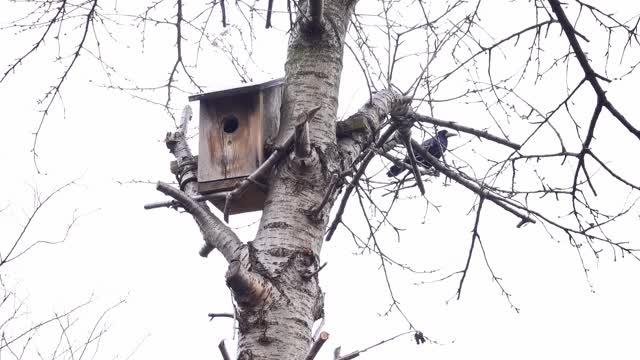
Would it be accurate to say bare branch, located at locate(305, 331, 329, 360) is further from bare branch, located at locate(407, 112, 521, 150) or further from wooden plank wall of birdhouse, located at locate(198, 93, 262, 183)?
bare branch, located at locate(407, 112, 521, 150)

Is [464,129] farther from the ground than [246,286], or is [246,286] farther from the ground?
[464,129]

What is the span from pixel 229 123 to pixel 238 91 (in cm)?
15

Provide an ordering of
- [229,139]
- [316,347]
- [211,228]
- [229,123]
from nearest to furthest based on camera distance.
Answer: [316,347]
[211,228]
[229,139]
[229,123]

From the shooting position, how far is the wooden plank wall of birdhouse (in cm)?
295

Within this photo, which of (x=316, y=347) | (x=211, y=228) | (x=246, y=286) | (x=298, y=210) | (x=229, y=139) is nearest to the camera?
(x=316, y=347)

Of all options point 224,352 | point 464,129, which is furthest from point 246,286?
point 464,129

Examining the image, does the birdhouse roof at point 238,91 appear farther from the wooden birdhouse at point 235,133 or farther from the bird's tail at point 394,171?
the bird's tail at point 394,171

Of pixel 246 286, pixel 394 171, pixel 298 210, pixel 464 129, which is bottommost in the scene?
pixel 246 286

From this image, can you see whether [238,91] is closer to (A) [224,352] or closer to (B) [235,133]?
(B) [235,133]

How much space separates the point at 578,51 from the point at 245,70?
1637mm

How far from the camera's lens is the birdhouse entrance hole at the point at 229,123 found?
124 inches

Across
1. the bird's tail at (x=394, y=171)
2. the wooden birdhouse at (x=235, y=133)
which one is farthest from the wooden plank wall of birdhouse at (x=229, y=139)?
the bird's tail at (x=394, y=171)

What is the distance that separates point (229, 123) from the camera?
125 inches

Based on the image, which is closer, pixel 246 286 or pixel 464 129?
pixel 246 286
